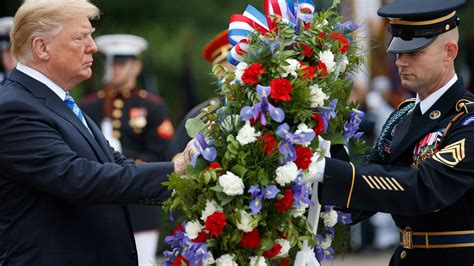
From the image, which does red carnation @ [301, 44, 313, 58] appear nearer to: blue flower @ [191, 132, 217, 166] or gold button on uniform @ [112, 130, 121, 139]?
blue flower @ [191, 132, 217, 166]

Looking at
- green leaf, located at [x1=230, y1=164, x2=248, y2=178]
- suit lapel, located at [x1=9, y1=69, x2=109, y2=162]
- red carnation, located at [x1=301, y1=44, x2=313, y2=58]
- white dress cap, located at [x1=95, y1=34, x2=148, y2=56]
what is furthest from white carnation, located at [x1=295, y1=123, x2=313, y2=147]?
white dress cap, located at [x1=95, y1=34, x2=148, y2=56]

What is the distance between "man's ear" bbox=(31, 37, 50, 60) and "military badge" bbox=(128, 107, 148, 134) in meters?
4.62

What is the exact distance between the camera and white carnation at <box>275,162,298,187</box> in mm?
4203

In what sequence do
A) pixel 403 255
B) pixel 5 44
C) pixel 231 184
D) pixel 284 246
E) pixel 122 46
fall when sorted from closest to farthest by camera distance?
1. pixel 231 184
2. pixel 284 246
3. pixel 403 255
4. pixel 5 44
5. pixel 122 46

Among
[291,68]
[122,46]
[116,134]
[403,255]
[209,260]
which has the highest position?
[291,68]

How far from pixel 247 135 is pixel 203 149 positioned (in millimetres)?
231

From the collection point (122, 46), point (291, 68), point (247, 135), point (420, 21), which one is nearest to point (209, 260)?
point (247, 135)

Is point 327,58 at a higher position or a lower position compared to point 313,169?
higher

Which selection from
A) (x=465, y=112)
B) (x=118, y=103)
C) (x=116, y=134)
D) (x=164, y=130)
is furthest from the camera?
(x=118, y=103)

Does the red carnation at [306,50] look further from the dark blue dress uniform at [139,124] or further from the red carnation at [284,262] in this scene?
the dark blue dress uniform at [139,124]

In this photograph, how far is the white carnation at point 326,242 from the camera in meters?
4.73

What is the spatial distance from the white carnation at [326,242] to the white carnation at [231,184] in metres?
0.70

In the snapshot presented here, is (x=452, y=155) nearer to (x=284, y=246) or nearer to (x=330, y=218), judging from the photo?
(x=330, y=218)

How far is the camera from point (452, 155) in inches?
176
